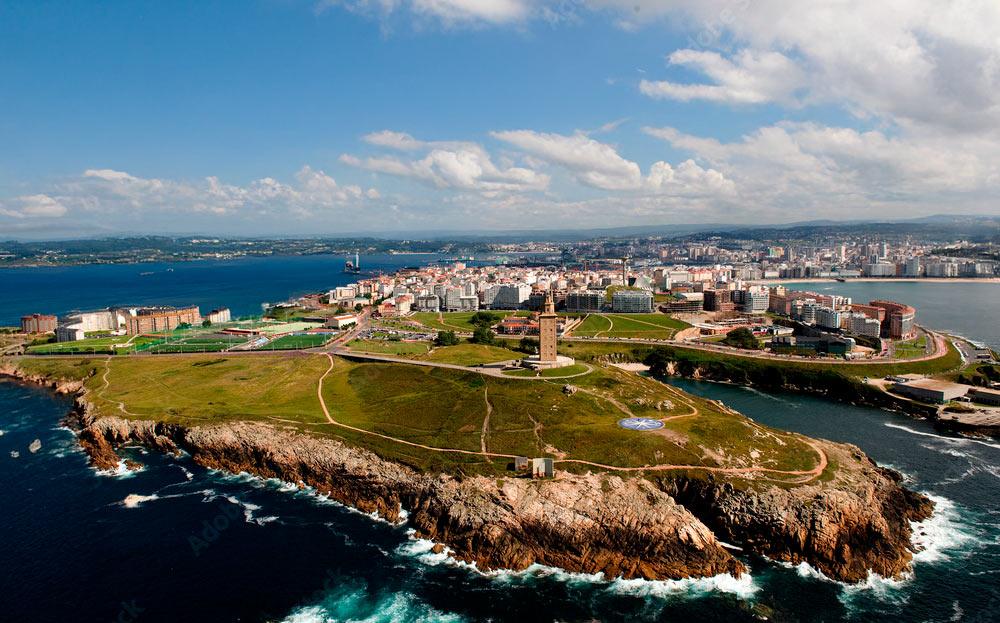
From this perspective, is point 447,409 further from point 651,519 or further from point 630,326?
point 630,326

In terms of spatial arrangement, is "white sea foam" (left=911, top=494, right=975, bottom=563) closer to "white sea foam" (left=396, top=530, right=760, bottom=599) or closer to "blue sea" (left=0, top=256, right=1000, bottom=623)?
"blue sea" (left=0, top=256, right=1000, bottom=623)

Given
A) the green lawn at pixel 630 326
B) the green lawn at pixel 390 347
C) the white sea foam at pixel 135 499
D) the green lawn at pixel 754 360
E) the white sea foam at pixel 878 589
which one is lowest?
the white sea foam at pixel 878 589

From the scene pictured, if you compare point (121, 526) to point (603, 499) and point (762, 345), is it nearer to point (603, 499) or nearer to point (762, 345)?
point (603, 499)

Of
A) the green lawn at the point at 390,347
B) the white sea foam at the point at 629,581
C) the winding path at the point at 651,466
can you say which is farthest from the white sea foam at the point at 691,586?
the green lawn at the point at 390,347

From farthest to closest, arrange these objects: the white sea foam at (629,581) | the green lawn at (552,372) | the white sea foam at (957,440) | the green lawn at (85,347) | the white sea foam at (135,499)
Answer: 1. the green lawn at (85,347)
2. the green lawn at (552,372)
3. the white sea foam at (957,440)
4. the white sea foam at (135,499)
5. the white sea foam at (629,581)

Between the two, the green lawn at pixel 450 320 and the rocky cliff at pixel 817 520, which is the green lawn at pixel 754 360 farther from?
the rocky cliff at pixel 817 520

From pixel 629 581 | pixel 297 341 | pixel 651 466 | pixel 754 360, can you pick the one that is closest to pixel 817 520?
pixel 651 466

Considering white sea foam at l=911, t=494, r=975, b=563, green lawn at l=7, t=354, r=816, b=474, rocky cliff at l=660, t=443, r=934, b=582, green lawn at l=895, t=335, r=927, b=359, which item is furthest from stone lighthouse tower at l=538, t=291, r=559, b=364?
green lawn at l=895, t=335, r=927, b=359
